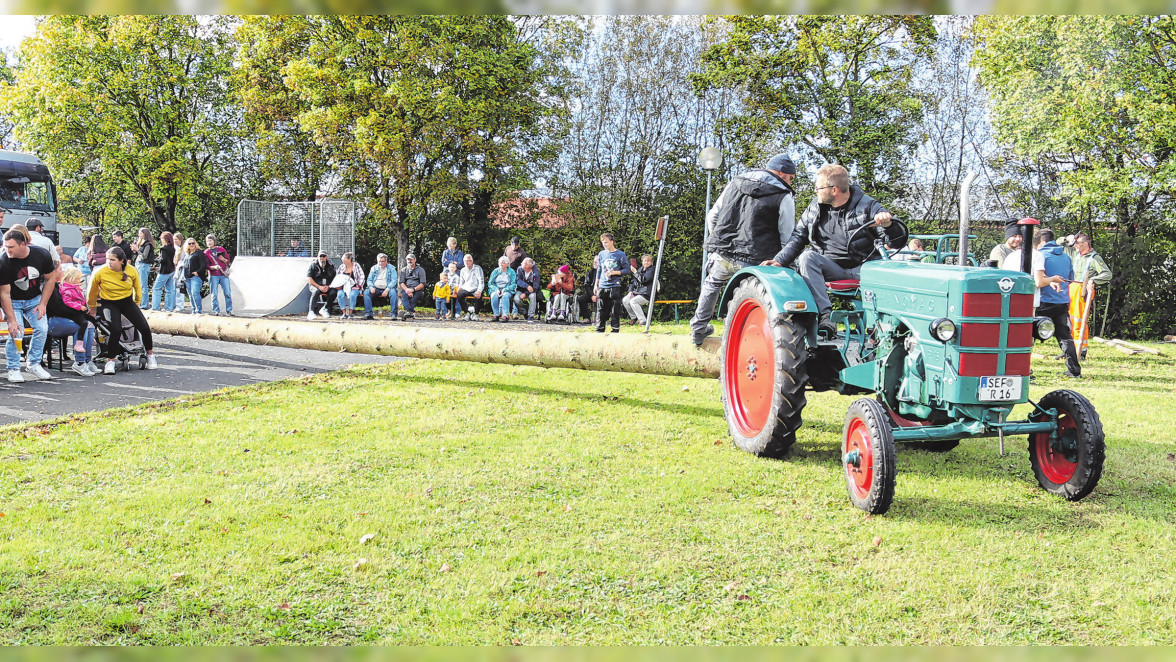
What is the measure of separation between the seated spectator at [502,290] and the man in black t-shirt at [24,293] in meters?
9.56

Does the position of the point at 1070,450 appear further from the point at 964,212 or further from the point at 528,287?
the point at 528,287

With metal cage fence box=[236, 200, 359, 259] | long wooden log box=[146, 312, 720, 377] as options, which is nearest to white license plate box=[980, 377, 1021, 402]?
long wooden log box=[146, 312, 720, 377]

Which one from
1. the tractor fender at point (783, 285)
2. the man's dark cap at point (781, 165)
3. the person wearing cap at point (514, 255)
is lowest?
the tractor fender at point (783, 285)

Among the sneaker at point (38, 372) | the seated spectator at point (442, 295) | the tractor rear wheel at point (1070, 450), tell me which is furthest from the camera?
the seated spectator at point (442, 295)

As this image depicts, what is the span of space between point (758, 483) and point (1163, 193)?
1409cm

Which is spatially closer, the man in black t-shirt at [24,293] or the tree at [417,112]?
the man in black t-shirt at [24,293]

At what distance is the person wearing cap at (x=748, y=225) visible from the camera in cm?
655

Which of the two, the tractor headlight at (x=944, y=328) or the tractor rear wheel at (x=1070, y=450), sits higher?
the tractor headlight at (x=944, y=328)

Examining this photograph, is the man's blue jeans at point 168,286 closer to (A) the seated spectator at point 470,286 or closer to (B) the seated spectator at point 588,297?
(A) the seated spectator at point 470,286

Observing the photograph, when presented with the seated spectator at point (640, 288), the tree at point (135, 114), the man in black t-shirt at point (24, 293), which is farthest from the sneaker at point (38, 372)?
the tree at point (135, 114)

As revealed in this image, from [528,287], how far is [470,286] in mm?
1335

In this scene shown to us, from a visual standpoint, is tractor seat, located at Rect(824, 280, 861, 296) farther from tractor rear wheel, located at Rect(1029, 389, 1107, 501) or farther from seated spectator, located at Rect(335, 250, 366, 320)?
seated spectator, located at Rect(335, 250, 366, 320)

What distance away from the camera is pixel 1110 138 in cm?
1168

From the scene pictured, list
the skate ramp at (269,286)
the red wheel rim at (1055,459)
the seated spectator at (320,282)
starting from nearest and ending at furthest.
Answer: the red wheel rim at (1055,459), the seated spectator at (320,282), the skate ramp at (269,286)
